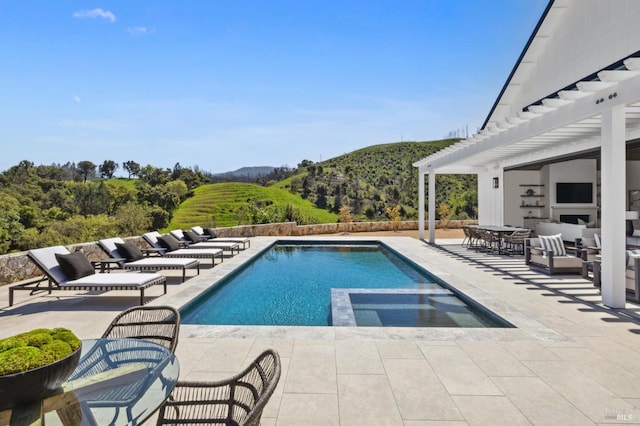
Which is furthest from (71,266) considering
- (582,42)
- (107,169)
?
(107,169)

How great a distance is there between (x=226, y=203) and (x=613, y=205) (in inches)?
1477

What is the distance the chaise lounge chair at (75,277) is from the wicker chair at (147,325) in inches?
107

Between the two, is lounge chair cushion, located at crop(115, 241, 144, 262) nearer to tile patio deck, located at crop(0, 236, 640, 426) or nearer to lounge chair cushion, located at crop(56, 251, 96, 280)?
lounge chair cushion, located at crop(56, 251, 96, 280)

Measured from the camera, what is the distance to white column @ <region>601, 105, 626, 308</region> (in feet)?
17.0

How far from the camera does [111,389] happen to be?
1974mm

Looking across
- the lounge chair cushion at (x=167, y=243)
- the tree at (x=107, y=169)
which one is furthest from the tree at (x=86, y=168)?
the lounge chair cushion at (x=167, y=243)

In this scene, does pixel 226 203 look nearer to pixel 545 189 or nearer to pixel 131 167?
pixel 545 189

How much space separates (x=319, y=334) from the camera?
442 cm

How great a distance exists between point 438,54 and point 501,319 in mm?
15331

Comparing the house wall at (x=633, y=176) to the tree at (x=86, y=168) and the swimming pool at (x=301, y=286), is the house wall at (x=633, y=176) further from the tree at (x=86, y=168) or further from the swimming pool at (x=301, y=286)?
the tree at (x=86, y=168)

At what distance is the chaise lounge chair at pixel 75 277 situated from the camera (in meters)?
5.65

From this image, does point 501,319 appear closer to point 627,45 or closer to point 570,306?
point 570,306

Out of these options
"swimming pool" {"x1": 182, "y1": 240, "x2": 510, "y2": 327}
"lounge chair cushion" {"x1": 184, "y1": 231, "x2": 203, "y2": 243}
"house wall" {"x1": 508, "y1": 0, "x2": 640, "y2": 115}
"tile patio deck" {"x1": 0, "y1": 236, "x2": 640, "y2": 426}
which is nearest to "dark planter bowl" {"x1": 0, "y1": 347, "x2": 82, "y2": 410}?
"tile patio deck" {"x1": 0, "y1": 236, "x2": 640, "y2": 426}

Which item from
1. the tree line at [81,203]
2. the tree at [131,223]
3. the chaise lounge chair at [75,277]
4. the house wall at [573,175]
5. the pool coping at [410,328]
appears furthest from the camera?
the tree at [131,223]
